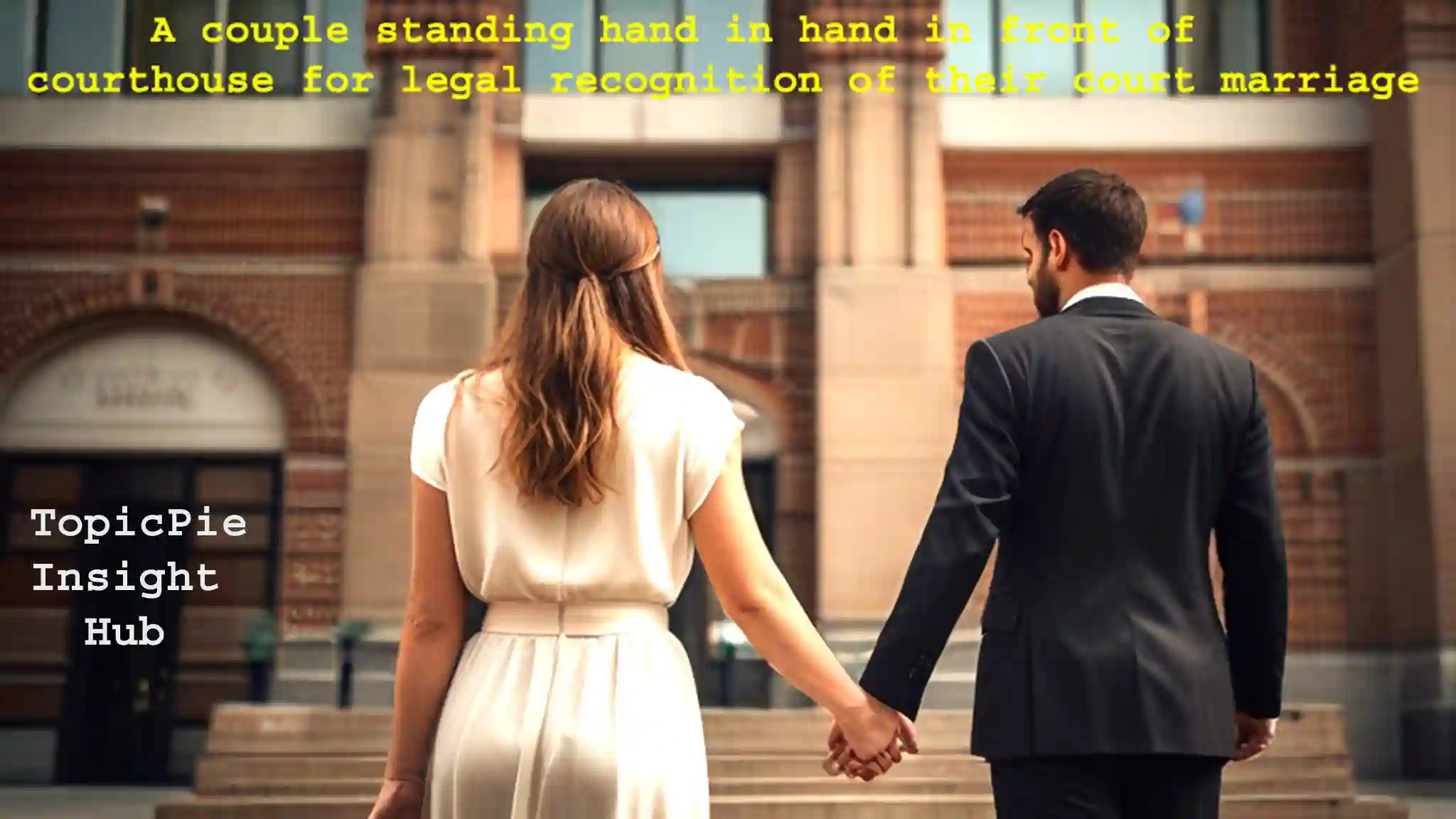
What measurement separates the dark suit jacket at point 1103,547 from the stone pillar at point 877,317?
12.5 meters

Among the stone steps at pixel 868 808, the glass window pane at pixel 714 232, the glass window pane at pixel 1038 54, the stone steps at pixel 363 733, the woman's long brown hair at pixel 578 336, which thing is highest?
the glass window pane at pixel 1038 54

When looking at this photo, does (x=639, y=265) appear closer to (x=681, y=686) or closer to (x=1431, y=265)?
(x=681, y=686)

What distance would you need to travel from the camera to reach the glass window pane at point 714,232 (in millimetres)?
17609

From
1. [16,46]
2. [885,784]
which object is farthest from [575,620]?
[16,46]

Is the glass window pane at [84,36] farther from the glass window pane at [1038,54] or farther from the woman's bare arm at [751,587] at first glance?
the woman's bare arm at [751,587]

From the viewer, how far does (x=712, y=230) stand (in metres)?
17.7

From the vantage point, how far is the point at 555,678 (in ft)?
9.14

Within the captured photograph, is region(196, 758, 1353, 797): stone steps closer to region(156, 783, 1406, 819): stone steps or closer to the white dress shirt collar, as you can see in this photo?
region(156, 783, 1406, 819): stone steps

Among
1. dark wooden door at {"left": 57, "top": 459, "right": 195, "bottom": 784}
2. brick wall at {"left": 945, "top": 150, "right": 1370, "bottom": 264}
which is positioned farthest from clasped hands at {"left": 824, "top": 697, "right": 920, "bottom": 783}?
dark wooden door at {"left": 57, "top": 459, "right": 195, "bottom": 784}

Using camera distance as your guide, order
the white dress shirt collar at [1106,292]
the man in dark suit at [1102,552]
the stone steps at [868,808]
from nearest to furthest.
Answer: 1. the man in dark suit at [1102,552]
2. the white dress shirt collar at [1106,292]
3. the stone steps at [868,808]

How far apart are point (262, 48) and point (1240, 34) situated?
10.5m

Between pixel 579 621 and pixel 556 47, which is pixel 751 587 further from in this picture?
pixel 556 47

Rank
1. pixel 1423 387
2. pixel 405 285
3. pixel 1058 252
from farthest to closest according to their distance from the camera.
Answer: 1. pixel 405 285
2. pixel 1423 387
3. pixel 1058 252

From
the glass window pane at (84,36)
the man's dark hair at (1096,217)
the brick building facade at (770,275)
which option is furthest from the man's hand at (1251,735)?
the glass window pane at (84,36)
